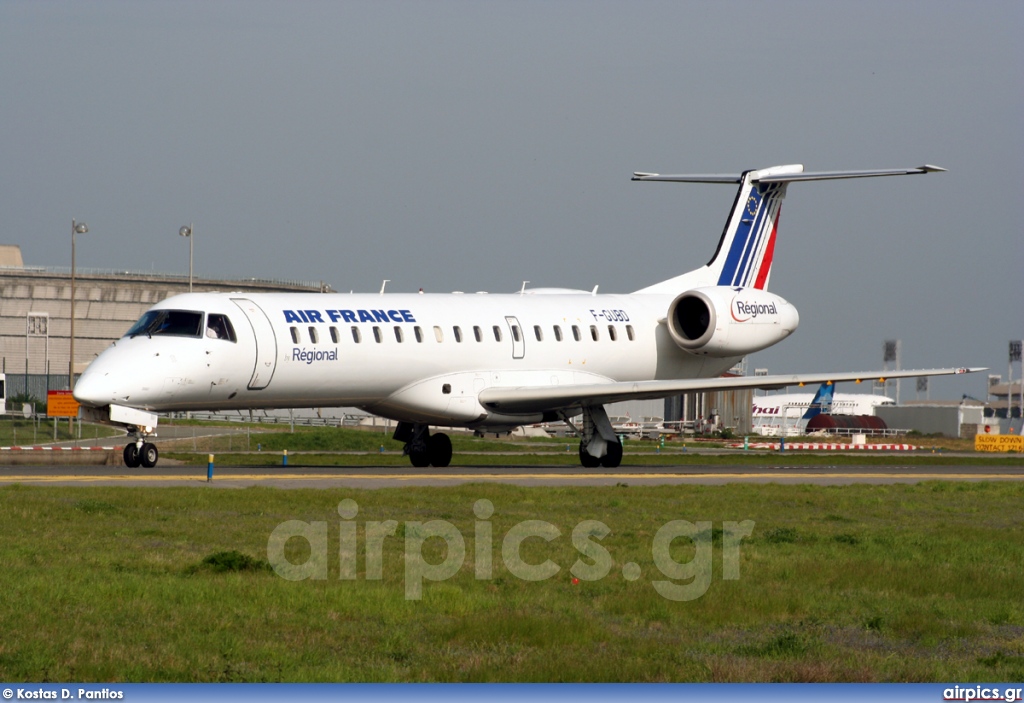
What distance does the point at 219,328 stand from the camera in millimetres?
26953

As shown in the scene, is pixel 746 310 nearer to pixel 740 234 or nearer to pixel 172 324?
pixel 740 234

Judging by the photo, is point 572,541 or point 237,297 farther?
point 237,297

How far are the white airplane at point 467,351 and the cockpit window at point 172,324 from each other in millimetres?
28

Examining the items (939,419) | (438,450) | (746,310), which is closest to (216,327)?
Answer: (438,450)

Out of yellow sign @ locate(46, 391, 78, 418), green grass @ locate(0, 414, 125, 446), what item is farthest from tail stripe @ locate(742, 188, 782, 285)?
yellow sign @ locate(46, 391, 78, 418)

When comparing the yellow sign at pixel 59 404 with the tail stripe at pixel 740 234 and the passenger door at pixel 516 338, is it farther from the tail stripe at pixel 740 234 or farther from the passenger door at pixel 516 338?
the tail stripe at pixel 740 234

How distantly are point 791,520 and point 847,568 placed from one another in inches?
178

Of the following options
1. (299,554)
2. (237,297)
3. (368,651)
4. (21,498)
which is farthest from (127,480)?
(368,651)

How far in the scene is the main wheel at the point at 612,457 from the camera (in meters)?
31.8

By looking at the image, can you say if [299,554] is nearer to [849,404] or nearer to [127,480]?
[127,480]

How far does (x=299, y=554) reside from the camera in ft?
45.3

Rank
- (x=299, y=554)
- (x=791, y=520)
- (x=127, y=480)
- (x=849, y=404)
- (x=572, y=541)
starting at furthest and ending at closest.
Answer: (x=849, y=404)
(x=127, y=480)
(x=791, y=520)
(x=572, y=541)
(x=299, y=554)

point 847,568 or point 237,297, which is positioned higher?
point 237,297
